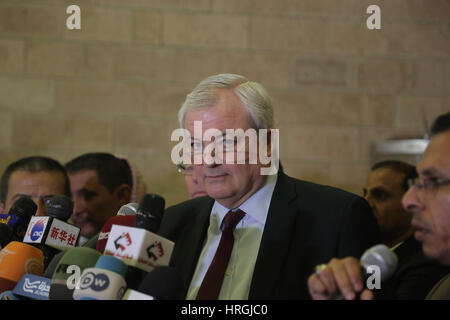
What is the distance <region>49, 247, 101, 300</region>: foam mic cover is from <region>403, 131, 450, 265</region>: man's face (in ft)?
2.48

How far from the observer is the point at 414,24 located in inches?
→ 157

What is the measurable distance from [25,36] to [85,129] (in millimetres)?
787

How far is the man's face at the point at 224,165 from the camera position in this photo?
1.56 meters

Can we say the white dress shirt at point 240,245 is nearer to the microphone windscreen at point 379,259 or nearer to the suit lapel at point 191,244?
the suit lapel at point 191,244

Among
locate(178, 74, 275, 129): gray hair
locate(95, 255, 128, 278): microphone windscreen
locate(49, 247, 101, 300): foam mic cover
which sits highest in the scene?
locate(178, 74, 275, 129): gray hair

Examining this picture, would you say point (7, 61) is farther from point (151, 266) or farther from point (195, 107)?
point (151, 266)

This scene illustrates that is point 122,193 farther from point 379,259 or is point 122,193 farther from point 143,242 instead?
point 379,259

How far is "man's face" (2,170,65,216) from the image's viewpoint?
2.69 meters

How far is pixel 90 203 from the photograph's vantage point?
9.80 feet

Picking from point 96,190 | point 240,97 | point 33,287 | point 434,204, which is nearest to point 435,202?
point 434,204

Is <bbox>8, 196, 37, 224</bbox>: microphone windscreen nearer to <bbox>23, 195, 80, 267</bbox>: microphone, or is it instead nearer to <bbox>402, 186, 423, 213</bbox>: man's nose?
<bbox>23, 195, 80, 267</bbox>: microphone

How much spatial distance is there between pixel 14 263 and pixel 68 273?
0.73 ft

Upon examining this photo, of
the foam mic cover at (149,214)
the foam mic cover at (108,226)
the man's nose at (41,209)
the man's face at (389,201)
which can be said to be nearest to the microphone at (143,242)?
the foam mic cover at (149,214)

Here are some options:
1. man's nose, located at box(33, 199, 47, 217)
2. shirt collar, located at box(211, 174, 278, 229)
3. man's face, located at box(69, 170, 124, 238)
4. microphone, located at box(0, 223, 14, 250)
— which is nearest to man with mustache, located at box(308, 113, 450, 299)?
shirt collar, located at box(211, 174, 278, 229)
